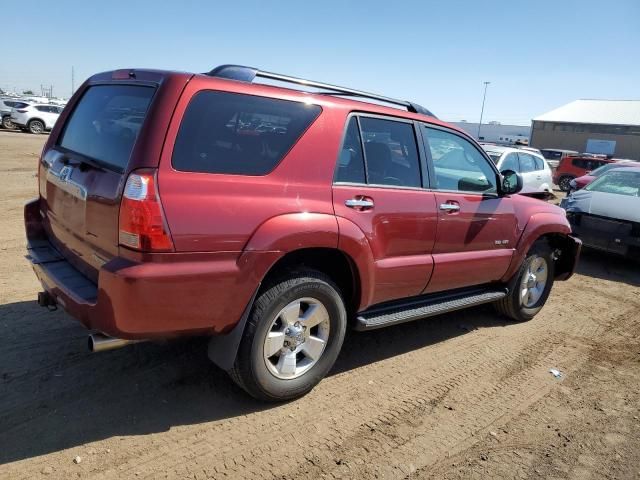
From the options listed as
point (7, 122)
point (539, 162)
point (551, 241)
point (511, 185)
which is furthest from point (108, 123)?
point (7, 122)

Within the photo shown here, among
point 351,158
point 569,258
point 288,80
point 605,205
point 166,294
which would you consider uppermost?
point 288,80

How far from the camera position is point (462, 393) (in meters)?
3.62

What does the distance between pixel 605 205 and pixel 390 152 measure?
19.3ft

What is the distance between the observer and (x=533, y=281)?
5273 mm

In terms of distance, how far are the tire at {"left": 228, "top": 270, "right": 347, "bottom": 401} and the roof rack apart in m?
1.23

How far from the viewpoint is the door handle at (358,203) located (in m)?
3.25

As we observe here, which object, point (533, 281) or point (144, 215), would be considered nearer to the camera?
point (144, 215)

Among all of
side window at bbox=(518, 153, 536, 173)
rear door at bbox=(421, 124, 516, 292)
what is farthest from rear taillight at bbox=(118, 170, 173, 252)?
side window at bbox=(518, 153, 536, 173)

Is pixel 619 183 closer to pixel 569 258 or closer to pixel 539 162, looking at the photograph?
pixel 569 258

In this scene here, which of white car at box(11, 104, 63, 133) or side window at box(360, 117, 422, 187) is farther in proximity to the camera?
white car at box(11, 104, 63, 133)

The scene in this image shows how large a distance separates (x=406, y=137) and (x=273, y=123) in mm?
1271

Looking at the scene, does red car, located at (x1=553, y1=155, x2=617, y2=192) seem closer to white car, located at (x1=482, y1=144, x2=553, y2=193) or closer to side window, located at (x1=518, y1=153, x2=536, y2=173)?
white car, located at (x1=482, y1=144, x2=553, y2=193)

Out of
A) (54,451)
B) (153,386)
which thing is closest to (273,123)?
(153,386)

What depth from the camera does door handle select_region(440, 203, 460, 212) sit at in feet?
12.8
